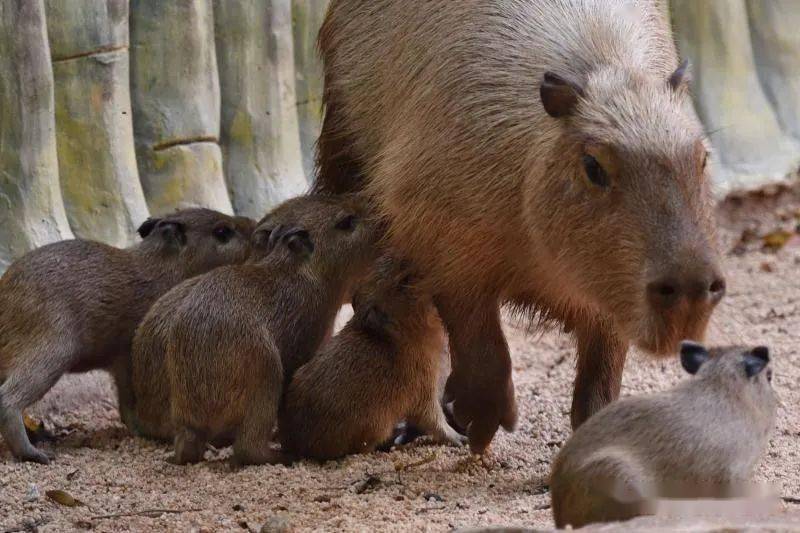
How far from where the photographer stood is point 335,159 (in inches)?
232

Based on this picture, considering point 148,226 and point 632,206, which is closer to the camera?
point 632,206

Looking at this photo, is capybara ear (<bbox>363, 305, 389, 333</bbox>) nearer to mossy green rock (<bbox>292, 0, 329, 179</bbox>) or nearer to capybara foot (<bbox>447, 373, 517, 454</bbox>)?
capybara foot (<bbox>447, 373, 517, 454</bbox>)

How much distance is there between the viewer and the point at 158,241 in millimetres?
5461

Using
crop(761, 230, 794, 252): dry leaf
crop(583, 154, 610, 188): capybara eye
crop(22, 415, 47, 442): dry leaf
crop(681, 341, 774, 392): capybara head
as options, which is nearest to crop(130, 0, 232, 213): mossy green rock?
crop(22, 415, 47, 442): dry leaf

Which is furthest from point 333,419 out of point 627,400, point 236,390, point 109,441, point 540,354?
point 540,354

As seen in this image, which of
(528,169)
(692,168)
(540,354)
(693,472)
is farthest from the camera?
(540,354)

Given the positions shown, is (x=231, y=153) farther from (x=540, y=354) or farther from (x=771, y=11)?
(x=771, y=11)

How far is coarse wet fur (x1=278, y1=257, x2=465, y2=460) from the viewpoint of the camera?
496 centimetres

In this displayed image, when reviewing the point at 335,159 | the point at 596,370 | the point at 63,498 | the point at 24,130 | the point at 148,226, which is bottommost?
the point at 63,498

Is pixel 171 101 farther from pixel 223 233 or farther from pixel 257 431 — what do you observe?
pixel 257 431

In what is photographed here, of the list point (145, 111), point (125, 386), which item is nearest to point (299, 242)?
point (125, 386)

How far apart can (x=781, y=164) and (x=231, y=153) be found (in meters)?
4.06

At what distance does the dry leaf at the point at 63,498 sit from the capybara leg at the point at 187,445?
1.64 feet

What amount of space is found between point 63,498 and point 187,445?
56 centimetres
